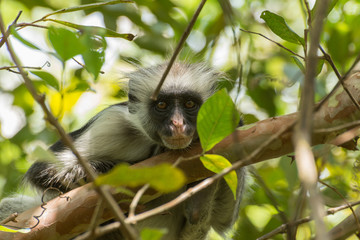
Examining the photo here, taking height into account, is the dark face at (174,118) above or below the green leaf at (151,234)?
below

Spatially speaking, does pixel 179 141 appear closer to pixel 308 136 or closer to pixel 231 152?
pixel 231 152

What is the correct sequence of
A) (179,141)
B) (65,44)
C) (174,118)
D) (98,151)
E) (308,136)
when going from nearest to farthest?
(308,136), (65,44), (179,141), (174,118), (98,151)

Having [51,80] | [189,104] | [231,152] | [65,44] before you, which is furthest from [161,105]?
[65,44]

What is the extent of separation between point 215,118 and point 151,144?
210 cm

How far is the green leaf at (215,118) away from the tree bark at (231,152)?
2.07 feet

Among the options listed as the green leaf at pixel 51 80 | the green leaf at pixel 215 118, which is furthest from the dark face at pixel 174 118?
the green leaf at pixel 51 80

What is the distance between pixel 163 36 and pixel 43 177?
2.15 m

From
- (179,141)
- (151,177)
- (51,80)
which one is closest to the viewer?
(151,177)

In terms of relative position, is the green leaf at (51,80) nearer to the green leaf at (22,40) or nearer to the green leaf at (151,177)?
the green leaf at (22,40)

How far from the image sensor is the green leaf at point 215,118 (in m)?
2.08

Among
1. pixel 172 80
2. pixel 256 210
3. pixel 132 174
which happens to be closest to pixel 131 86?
pixel 172 80

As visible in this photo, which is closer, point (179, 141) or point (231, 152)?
point (231, 152)

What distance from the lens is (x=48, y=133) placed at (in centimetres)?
507

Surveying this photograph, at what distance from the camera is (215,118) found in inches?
82.3
